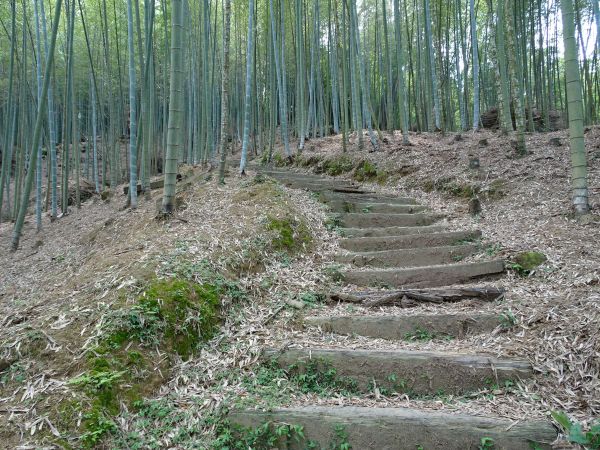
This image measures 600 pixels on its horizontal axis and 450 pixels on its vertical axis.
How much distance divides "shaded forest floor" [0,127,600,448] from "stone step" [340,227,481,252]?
178 mm

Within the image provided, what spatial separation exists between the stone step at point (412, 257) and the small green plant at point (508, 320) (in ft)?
3.76

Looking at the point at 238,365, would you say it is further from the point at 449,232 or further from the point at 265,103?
the point at 265,103

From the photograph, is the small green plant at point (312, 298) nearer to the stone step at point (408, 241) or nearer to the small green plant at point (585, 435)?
the stone step at point (408, 241)

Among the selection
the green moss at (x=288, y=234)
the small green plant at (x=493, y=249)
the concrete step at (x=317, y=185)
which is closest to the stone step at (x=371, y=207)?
the concrete step at (x=317, y=185)

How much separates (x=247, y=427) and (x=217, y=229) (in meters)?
2.22

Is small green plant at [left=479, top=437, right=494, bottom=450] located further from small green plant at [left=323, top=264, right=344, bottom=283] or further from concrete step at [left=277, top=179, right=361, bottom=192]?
concrete step at [left=277, top=179, right=361, bottom=192]

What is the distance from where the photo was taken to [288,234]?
4.14m

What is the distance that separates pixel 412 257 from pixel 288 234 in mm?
1263

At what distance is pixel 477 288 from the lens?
121 inches

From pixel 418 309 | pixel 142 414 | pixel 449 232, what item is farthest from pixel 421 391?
pixel 449 232

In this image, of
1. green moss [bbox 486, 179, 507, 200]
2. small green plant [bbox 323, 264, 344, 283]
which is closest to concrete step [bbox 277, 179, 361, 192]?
green moss [bbox 486, 179, 507, 200]

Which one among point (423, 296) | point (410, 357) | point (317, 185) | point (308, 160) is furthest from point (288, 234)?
point (308, 160)

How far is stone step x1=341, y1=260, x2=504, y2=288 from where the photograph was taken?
3.39 metres

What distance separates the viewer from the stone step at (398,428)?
175cm
